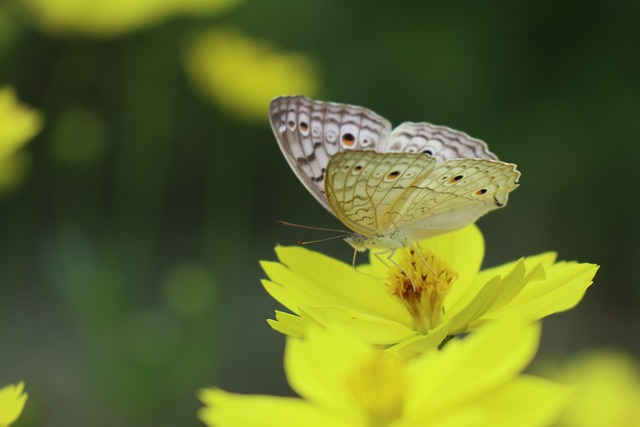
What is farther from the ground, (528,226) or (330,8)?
(330,8)

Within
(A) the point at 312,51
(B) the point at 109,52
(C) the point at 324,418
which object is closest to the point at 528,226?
(A) the point at 312,51

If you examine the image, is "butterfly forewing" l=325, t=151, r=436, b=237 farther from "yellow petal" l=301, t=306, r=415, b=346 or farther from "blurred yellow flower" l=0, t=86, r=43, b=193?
"blurred yellow flower" l=0, t=86, r=43, b=193

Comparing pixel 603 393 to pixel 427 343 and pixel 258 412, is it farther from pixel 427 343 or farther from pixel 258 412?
pixel 258 412

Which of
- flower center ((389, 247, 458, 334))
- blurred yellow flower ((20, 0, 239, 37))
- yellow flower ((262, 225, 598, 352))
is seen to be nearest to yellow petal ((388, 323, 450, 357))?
yellow flower ((262, 225, 598, 352))

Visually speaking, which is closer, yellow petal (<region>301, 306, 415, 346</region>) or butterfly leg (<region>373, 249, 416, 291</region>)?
yellow petal (<region>301, 306, 415, 346</region>)

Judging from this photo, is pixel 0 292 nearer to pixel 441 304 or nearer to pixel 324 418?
pixel 441 304

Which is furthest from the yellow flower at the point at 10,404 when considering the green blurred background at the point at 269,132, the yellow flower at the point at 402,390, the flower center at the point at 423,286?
the green blurred background at the point at 269,132

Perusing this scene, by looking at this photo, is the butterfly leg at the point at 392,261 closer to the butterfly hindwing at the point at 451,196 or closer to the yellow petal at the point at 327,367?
the butterfly hindwing at the point at 451,196
